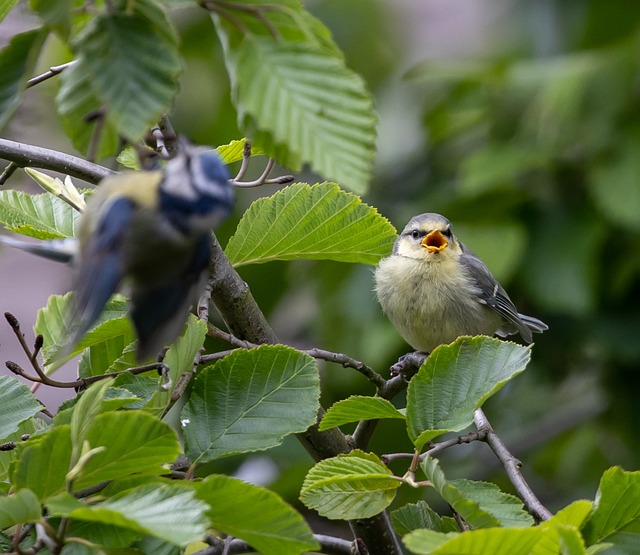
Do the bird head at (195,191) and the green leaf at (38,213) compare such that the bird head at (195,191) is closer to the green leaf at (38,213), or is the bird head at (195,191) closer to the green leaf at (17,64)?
the green leaf at (17,64)

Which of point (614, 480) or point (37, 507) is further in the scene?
point (614, 480)

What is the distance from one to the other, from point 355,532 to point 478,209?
2261 mm

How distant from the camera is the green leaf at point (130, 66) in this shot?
42.3 inches

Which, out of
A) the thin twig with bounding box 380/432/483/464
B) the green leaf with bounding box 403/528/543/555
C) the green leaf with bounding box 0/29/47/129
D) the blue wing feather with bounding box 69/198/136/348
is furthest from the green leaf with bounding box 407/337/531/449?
the green leaf with bounding box 0/29/47/129

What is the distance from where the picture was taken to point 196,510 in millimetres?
1233

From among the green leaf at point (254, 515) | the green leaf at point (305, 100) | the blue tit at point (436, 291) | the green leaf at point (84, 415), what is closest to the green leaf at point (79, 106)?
the green leaf at point (305, 100)

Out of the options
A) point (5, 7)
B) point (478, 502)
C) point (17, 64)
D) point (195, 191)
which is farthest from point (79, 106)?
point (478, 502)

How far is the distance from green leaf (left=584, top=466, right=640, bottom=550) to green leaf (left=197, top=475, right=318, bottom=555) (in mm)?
442

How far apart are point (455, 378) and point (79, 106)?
800mm

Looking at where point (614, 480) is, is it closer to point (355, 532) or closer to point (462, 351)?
point (462, 351)

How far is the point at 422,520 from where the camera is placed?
1700mm

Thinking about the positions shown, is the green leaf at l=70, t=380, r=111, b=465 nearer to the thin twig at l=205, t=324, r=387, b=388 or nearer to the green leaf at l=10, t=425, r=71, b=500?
the green leaf at l=10, t=425, r=71, b=500

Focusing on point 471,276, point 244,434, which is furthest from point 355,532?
point 471,276

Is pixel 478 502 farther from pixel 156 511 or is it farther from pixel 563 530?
pixel 156 511
